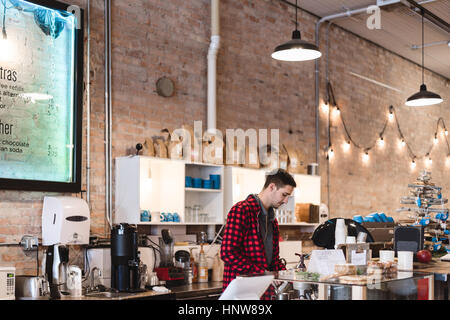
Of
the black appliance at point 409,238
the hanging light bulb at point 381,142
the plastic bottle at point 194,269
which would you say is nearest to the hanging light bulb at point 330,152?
the hanging light bulb at point 381,142

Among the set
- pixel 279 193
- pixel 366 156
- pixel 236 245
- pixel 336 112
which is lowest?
pixel 236 245

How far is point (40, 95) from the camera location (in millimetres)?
5074

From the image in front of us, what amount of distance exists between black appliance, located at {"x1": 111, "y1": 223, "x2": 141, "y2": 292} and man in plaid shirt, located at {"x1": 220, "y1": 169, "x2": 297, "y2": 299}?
3.53 feet

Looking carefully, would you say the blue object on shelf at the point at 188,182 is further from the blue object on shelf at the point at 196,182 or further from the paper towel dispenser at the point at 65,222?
the paper towel dispenser at the point at 65,222

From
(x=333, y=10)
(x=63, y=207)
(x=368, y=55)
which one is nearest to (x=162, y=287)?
(x=63, y=207)

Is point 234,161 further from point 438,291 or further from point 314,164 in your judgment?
point 438,291

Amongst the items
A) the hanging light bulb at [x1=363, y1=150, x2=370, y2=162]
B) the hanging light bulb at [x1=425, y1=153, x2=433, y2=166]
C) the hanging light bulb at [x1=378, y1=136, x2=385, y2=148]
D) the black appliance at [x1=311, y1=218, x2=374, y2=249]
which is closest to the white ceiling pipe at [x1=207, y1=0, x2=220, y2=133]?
the black appliance at [x1=311, y1=218, x2=374, y2=249]

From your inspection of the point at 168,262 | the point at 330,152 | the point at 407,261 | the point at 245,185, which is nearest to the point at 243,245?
the point at 407,261

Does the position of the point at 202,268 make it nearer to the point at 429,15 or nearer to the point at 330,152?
the point at 330,152

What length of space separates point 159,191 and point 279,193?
2.08 m

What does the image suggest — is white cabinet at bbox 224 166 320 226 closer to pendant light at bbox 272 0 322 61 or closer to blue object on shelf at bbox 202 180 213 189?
blue object on shelf at bbox 202 180 213 189

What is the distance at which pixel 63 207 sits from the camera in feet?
16.0

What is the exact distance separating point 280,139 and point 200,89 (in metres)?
1.55

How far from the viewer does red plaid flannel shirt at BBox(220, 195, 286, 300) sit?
385 cm
